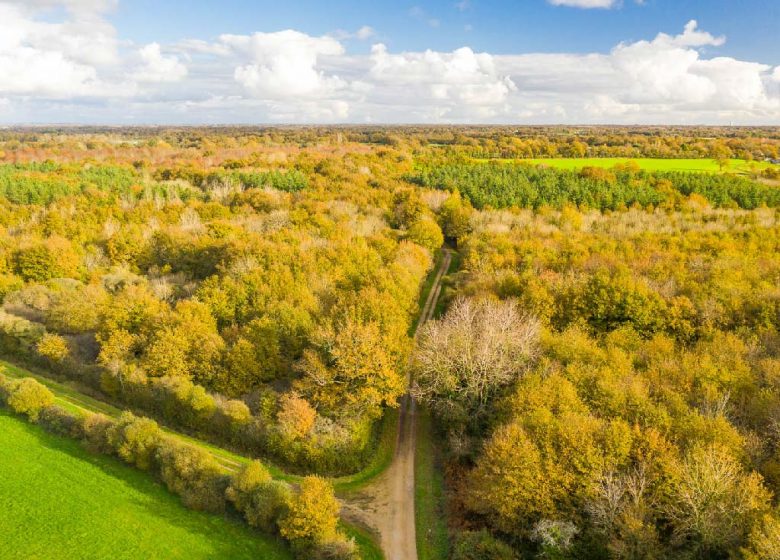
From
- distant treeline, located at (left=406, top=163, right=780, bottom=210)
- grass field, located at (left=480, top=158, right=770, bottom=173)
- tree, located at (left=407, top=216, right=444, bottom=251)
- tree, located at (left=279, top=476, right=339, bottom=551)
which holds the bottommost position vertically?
tree, located at (left=279, top=476, right=339, bottom=551)

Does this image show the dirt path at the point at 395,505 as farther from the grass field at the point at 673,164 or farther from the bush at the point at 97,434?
the grass field at the point at 673,164

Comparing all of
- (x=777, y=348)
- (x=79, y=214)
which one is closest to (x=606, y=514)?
(x=777, y=348)

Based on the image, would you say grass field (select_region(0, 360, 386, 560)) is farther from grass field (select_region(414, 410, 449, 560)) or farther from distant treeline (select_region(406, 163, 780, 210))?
distant treeline (select_region(406, 163, 780, 210))

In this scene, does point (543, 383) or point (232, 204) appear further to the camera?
point (232, 204)

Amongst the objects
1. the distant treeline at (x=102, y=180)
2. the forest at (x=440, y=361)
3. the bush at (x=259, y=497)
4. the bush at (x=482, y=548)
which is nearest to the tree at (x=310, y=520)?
the forest at (x=440, y=361)

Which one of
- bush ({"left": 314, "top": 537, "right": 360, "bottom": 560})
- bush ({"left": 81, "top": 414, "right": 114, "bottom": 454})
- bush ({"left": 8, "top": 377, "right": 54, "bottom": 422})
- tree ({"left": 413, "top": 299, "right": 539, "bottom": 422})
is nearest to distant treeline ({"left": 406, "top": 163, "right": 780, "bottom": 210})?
tree ({"left": 413, "top": 299, "right": 539, "bottom": 422})

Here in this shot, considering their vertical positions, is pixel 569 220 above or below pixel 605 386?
above

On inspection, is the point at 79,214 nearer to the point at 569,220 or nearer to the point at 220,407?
the point at 220,407
